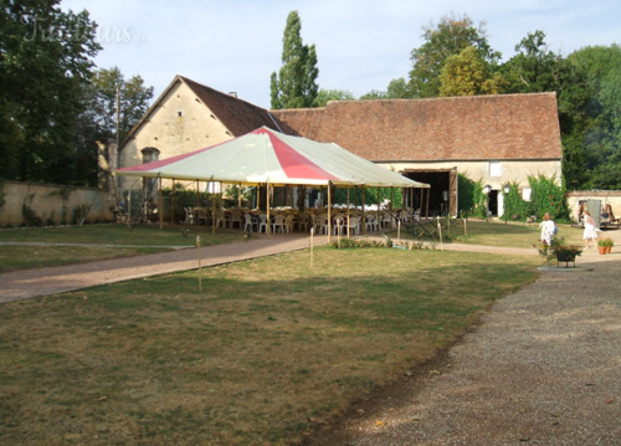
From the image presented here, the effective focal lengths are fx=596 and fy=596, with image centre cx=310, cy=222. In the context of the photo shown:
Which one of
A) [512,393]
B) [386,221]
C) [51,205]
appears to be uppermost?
[51,205]

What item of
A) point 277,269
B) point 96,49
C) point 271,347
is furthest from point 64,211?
point 271,347

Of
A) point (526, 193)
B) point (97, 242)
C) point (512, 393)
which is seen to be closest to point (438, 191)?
point (526, 193)

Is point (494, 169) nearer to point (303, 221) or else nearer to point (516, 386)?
point (303, 221)

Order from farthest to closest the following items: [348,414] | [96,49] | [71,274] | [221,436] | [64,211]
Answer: [64,211] → [96,49] → [71,274] → [348,414] → [221,436]

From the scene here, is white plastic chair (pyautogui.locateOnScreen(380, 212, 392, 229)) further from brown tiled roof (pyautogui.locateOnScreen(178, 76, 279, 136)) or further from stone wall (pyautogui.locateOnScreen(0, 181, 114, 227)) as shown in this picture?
stone wall (pyautogui.locateOnScreen(0, 181, 114, 227))

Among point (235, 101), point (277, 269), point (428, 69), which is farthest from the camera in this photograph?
point (428, 69)

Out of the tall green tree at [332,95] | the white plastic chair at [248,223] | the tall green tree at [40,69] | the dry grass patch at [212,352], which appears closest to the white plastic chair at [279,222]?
the white plastic chair at [248,223]

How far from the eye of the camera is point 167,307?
755 centimetres

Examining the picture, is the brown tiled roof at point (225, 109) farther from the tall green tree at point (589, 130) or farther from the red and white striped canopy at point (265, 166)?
the tall green tree at point (589, 130)

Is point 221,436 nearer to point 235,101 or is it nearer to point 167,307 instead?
point 167,307

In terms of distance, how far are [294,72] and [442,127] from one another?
16778 mm

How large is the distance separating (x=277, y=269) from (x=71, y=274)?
147 inches

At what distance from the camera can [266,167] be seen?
19016 mm

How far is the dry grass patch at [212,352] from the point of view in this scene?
13.0 ft
